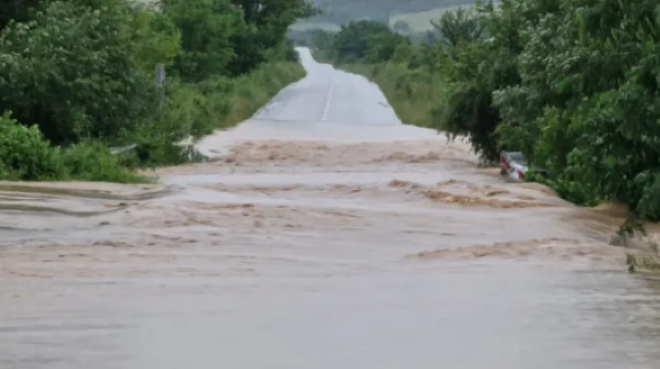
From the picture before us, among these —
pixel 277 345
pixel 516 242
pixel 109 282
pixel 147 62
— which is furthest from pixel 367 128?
pixel 277 345

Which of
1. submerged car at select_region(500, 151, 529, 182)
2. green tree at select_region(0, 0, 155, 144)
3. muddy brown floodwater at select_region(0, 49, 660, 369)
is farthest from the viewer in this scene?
green tree at select_region(0, 0, 155, 144)

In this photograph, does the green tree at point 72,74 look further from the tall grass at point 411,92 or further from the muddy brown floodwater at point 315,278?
the tall grass at point 411,92

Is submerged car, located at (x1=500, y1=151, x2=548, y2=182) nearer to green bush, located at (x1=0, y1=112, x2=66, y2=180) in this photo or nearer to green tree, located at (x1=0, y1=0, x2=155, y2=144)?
green tree, located at (x1=0, y1=0, x2=155, y2=144)

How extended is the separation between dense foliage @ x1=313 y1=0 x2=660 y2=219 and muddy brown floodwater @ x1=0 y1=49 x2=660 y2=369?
784 mm

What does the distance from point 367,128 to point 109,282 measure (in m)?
32.2

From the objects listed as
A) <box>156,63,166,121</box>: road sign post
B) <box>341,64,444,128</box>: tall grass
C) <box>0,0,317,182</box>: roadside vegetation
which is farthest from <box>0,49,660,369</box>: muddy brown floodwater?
<box>341,64,444,128</box>: tall grass

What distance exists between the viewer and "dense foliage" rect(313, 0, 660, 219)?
577 inches

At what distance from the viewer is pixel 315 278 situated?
41.8ft

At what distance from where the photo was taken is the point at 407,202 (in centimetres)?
2048

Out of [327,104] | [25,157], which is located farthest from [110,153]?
[327,104]

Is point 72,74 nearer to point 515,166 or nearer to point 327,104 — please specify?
point 515,166

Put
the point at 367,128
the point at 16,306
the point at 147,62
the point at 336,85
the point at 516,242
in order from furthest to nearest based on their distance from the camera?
the point at 336,85 < the point at 367,128 < the point at 147,62 < the point at 516,242 < the point at 16,306

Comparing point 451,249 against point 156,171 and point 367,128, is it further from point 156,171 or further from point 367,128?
point 367,128

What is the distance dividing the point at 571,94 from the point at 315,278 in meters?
9.49
